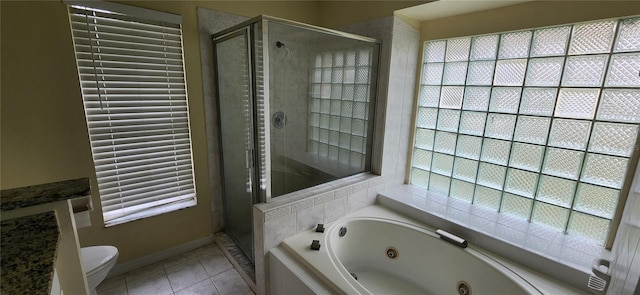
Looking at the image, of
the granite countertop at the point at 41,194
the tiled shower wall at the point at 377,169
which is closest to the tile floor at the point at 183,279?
the tiled shower wall at the point at 377,169

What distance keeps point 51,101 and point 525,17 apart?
2.87m

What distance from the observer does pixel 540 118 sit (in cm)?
168

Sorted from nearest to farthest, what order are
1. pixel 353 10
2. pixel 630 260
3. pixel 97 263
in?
pixel 630 260, pixel 97 263, pixel 353 10

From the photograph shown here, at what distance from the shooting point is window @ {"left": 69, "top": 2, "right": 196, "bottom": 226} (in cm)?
164

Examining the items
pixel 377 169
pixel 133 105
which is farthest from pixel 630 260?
pixel 133 105

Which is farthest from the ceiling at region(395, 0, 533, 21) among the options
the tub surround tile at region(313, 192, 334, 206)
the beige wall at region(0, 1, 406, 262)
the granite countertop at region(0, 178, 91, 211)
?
the granite countertop at region(0, 178, 91, 211)

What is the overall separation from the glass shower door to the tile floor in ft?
0.70

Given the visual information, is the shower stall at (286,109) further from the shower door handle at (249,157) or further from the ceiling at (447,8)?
the ceiling at (447,8)

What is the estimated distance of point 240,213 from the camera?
216 centimetres

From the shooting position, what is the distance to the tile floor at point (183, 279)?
1.83 meters

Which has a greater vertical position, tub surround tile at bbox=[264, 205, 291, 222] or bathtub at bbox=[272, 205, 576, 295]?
tub surround tile at bbox=[264, 205, 291, 222]

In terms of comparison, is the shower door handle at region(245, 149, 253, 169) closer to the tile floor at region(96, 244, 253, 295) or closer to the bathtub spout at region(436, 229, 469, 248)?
the tile floor at region(96, 244, 253, 295)

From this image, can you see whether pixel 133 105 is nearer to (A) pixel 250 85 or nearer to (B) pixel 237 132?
(B) pixel 237 132

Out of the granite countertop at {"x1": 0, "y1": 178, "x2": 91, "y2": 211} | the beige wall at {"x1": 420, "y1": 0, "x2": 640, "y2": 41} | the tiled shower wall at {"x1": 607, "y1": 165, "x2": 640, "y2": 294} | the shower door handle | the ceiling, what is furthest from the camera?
the shower door handle
